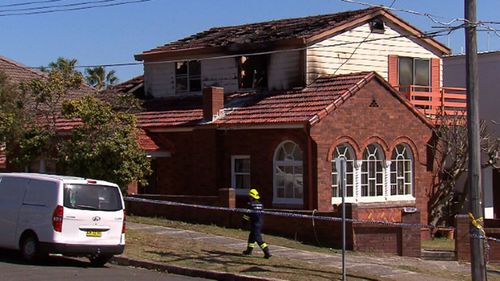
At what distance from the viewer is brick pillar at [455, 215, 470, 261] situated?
21.3 metres

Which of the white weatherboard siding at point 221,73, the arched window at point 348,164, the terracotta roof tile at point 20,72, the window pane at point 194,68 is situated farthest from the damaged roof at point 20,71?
the arched window at point 348,164

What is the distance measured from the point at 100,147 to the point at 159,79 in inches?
455

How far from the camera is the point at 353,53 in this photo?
29.2 meters

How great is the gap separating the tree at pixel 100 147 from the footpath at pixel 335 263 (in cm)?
168

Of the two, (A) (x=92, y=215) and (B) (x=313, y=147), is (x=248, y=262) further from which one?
(B) (x=313, y=147)

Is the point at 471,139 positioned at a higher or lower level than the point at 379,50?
lower

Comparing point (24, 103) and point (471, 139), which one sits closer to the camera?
point (471, 139)

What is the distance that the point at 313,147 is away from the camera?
24734 millimetres

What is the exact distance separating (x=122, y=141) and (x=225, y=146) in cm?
639

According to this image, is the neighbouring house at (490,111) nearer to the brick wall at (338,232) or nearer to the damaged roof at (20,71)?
the brick wall at (338,232)

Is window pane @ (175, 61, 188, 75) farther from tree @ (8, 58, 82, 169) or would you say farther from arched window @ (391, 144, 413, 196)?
arched window @ (391, 144, 413, 196)

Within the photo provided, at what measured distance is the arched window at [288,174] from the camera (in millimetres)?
25472

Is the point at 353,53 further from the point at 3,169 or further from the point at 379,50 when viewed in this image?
the point at 3,169

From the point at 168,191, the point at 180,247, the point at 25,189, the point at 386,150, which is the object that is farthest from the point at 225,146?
the point at 25,189
